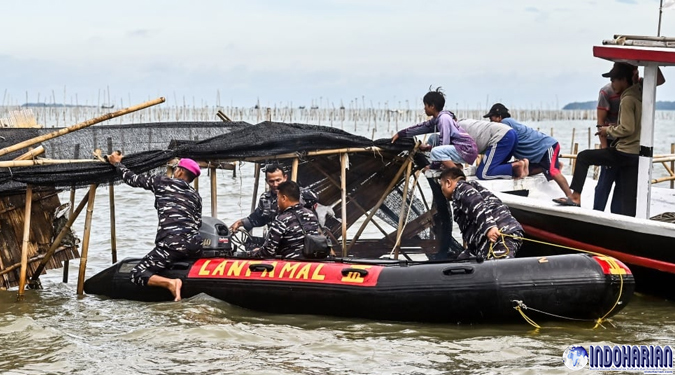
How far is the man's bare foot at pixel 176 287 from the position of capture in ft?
32.7

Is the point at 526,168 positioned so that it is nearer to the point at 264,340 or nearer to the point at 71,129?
the point at 264,340

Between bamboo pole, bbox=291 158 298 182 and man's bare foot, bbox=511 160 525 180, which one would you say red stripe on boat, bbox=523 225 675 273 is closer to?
man's bare foot, bbox=511 160 525 180

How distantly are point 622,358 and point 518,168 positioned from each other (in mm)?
4843

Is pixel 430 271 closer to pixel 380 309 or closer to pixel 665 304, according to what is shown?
pixel 380 309

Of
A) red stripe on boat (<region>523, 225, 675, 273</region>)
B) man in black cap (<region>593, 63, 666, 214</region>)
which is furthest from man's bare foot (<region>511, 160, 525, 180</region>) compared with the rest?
man in black cap (<region>593, 63, 666, 214</region>)

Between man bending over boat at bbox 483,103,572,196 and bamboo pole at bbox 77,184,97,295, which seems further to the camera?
man bending over boat at bbox 483,103,572,196

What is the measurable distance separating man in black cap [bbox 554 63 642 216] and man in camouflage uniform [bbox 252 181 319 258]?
3281 millimetres

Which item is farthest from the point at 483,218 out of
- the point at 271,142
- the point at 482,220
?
the point at 271,142

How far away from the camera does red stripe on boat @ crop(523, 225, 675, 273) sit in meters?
9.96

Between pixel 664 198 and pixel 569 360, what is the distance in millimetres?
5790

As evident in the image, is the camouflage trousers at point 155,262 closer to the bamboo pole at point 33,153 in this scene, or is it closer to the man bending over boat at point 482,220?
the bamboo pole at point 33,153

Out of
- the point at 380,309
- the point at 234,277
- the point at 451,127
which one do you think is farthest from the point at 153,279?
the point at 451,127

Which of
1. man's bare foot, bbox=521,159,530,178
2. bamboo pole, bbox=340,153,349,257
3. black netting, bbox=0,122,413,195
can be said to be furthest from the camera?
man's bare foot, bbox=521,159,530,178

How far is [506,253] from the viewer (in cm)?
938
